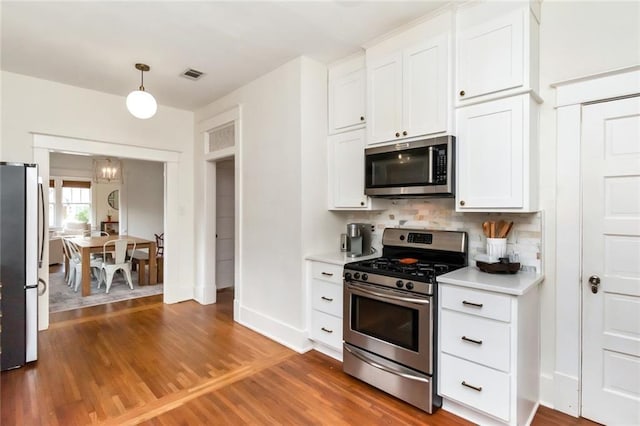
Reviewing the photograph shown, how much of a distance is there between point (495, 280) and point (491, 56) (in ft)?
4.91

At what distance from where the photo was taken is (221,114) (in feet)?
13.9

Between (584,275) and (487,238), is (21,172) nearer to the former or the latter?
(487,238)

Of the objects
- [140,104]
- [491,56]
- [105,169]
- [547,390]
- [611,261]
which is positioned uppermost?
[491,56]

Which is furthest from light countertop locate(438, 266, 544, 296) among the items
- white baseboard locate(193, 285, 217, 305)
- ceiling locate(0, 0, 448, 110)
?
white baseboard locate(193, 285, 217, 305)

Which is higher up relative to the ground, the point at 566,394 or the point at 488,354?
the point at 488,354

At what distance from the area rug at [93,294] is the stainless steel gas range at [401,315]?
398 cm

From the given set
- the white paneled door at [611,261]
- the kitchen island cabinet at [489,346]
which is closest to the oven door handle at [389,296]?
the kitchen island cabinet at [489,346]

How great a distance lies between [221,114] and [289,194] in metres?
1.77

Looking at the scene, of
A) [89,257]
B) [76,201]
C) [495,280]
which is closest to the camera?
[495,280]

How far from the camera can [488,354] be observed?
6.50ft

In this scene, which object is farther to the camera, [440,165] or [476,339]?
[440,165]

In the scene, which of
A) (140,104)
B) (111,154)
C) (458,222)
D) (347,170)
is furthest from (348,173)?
(111,154)

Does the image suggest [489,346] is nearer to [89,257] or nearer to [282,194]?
[282,194]

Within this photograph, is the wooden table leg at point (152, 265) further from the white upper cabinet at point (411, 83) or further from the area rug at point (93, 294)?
the white upper cabinet at point (411, 83)
